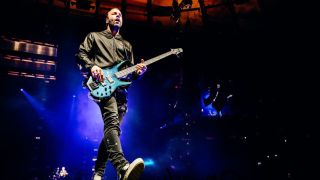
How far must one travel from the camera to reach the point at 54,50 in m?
9.63

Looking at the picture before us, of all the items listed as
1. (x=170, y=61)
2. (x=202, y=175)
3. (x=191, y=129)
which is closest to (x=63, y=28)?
(x=170, y=61)

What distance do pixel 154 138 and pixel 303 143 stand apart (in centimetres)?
444

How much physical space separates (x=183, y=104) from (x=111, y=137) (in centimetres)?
623

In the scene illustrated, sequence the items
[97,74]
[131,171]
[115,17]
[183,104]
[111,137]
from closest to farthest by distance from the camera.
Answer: [131,171] < [111,137] < [97,74] < [115,17] < [183,104]

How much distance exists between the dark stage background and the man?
14.2 feet

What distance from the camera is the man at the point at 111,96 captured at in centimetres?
256

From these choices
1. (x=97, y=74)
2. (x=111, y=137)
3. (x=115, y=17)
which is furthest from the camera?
(x=115, y=17)

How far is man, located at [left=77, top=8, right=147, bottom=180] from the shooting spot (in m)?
2.56

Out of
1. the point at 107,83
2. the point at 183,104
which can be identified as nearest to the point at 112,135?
the point at 107,83

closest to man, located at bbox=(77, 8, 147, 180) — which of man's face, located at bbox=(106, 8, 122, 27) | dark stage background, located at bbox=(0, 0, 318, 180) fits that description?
man's face, located at bbox=(106, 8, 122, 27)

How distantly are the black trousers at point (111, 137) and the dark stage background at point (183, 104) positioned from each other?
4228 mm

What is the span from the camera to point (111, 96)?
2.89 m

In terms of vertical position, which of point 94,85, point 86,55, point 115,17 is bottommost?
point 94,85

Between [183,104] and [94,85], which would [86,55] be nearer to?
[94,85]
